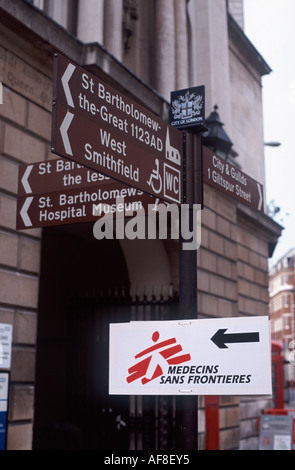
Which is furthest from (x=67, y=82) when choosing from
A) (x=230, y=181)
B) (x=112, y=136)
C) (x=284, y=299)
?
(x=284, y=299)

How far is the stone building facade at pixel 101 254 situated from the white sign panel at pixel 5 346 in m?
0.16

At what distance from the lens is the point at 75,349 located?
10.0 metres

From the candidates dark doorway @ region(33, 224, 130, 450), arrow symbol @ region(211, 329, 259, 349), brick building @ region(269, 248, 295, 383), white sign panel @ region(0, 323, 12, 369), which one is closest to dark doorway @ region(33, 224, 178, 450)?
dark doorway @ region(33, 224, 130, 450)

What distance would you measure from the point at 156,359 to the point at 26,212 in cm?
270

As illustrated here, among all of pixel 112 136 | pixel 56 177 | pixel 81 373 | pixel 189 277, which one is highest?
pixel 56 177

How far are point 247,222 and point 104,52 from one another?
7.58 metres

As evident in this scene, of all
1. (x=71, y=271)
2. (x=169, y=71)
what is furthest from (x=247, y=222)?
(x=71, y=271)

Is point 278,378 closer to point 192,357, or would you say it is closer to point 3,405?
point 3,405

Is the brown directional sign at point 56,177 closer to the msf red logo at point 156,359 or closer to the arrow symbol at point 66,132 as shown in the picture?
the arrow symbol at point 66,132

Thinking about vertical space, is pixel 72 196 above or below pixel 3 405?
above

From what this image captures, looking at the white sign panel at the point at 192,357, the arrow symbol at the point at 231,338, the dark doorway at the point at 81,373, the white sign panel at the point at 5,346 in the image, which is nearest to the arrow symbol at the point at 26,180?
the white sign panel at the point at 5,346

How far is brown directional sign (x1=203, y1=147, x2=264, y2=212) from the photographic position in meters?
5.31

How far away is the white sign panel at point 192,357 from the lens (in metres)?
3.83

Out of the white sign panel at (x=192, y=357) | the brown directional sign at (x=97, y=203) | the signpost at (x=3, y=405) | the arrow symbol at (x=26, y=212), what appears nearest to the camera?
the white sign panel at (x=192, y=357)
